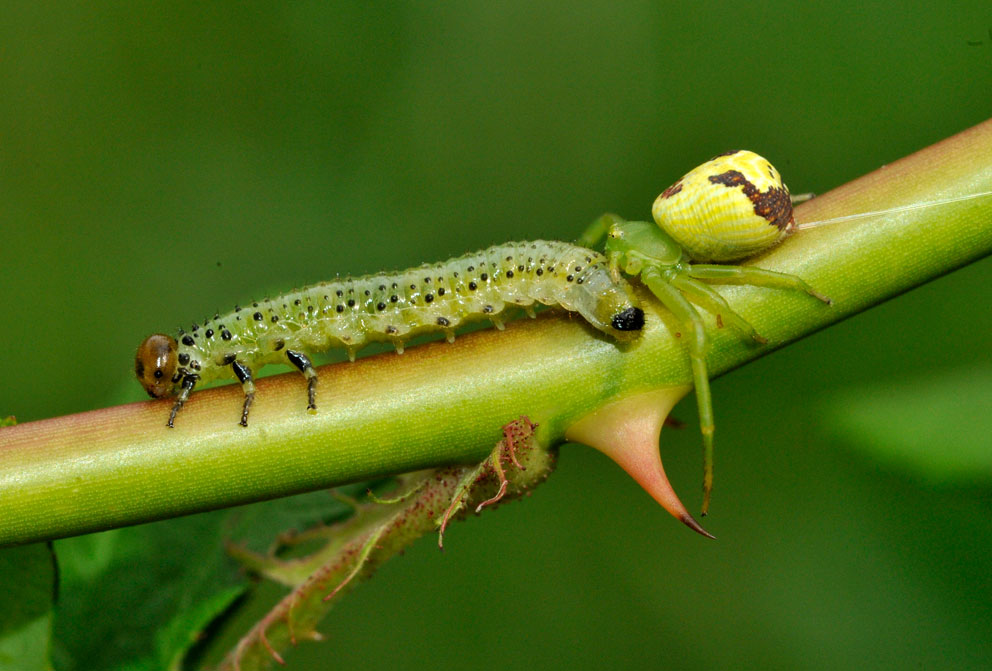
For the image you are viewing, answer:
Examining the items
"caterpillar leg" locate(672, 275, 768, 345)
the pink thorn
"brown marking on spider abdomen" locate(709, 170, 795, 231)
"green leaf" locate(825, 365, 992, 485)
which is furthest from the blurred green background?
the pink thorn

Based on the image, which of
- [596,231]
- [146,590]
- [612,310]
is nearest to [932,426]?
[612,310]

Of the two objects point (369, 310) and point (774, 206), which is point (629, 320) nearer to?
point (774, 206)

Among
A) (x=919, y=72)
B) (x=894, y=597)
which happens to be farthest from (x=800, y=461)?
(x=919, y=72)

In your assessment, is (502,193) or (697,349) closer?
(697,349)

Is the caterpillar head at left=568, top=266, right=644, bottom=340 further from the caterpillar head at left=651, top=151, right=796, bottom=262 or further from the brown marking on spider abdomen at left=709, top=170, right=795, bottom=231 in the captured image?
the brown marking on spider abdomen at left=709, top=170, right=795, bottom=231

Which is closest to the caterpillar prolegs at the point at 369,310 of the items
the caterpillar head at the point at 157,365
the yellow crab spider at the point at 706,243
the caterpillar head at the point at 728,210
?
the caterpillar head at the point at 157,365
